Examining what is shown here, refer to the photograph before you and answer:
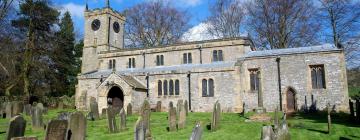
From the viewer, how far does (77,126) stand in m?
8.99

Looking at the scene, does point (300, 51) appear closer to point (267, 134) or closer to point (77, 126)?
point (267, 134)

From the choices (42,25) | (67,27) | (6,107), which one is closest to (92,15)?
(42,25)

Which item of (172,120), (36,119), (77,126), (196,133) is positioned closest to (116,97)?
(36,119)

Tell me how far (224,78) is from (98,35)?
60.3 feet

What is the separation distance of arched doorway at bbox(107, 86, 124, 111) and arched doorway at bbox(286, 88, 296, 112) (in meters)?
13.6

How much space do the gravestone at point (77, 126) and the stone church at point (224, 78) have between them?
1435 cm

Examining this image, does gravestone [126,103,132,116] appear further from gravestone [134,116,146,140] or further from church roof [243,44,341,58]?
gravestone [134,116,146,140]

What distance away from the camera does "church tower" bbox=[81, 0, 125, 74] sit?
36500mm

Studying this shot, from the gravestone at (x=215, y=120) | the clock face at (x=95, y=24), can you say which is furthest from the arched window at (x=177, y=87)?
the clock face at (x=95, y=24)

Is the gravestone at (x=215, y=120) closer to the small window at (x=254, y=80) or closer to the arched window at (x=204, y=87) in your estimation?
the small window at (x=254, y=80)

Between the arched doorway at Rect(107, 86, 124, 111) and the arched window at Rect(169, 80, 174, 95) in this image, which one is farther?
the arched doorway at Rect(107, 86, 124, 111)

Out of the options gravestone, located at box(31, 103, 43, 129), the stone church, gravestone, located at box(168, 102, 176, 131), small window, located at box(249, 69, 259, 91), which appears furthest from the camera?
small window, located at box(249, 69, 259, 91)

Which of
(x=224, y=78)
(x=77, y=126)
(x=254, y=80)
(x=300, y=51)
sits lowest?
(x=77, y=126)

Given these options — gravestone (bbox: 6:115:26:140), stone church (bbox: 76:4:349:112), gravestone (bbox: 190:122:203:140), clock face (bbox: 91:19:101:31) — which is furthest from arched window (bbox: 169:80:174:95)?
gravestone (bbox: 190:122:203:140)
